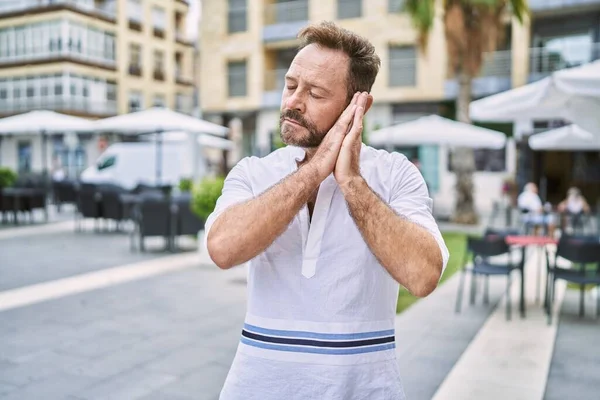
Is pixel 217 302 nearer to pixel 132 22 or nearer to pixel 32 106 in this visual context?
pixel 132 22

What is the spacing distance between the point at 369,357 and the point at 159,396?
2967mm

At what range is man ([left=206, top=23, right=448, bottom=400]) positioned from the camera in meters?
1.34

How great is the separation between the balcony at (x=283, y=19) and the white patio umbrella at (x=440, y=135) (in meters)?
11.0

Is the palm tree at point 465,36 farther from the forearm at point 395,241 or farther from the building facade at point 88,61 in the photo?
the forearm at point 395,241

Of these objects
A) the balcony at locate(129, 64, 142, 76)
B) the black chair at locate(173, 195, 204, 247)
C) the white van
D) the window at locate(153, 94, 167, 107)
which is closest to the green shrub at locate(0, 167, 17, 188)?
the white van

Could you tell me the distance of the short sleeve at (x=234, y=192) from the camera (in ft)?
4.79

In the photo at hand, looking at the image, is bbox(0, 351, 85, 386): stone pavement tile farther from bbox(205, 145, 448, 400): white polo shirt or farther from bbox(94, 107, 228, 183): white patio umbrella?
bbox(94, 107, 228, 183): white patio umbrella

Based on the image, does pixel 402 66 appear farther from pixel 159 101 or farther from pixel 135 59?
pixel 159 101

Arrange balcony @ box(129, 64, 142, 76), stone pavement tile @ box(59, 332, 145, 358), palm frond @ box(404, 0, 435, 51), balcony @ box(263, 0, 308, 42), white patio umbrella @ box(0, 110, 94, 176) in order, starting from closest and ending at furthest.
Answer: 1. stone pavement tile @ box(59, 332, 145, 358)
2. white patio umbrella @ box(0, 110, 94, 176)
3. palm frond @ box(404, 0, 435, 51)
4. balcony @ box(263, 0, 308, 42)
5. balcony @ box(129, 64, 142, 76)

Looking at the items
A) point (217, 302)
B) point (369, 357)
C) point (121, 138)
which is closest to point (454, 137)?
point (217, 302)

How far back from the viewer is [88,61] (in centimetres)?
2922

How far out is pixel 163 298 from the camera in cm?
698

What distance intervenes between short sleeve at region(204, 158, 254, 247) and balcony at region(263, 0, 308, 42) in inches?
929

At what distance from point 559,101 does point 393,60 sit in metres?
17.1
